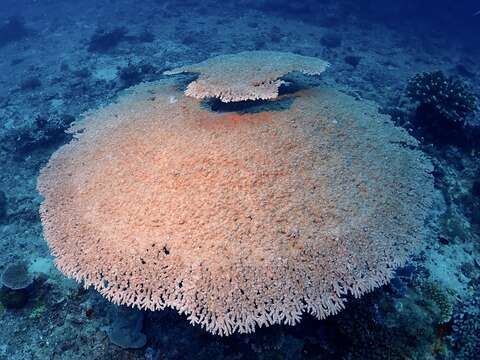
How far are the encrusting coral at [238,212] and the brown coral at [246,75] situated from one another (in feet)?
0.88

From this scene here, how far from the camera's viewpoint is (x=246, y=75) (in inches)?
172

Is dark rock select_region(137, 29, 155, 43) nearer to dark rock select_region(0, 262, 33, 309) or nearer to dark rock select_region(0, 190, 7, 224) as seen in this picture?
dark rock select_region(0, 190, 7, 224)

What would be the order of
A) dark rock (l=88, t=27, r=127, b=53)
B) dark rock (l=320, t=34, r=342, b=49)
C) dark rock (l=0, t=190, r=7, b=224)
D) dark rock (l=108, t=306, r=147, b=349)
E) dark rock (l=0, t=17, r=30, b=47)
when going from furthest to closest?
dark rock (l=0, t=17, r=30, b=47) → dark rock (l=320, t=34, r=342, b=49) → dark rock (l=88, t=27, r=127, b=53) → dark rock (l=0, t=190, r=7, b=224) → dark rock (l=108, t=306, r=147, b=349)

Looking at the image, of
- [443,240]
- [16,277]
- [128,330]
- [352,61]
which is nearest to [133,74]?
[16,277]

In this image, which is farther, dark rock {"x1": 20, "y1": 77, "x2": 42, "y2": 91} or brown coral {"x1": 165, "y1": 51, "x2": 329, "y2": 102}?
dark rock {"x1": 20, "y1": 77, "x2": 42, "y2": 91}

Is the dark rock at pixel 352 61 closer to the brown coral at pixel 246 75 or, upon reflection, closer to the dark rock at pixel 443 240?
the brown coral at pixel 246 75

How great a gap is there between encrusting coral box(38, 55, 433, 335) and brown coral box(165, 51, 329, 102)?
0.27 m

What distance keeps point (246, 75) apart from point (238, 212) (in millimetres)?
2263

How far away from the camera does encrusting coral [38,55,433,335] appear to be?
2643mm

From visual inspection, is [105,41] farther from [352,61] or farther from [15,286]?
[15,286]

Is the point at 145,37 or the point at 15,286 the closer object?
the point at 15,286

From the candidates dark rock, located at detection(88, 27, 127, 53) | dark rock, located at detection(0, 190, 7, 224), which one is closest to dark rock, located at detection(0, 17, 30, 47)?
dark rock, located at detection(88, 27, 127, 53)

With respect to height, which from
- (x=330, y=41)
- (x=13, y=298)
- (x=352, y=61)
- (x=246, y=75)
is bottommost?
(x=13, y=298)

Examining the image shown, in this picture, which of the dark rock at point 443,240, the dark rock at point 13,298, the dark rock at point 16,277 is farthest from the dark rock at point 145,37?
the dark rock at point 443,240
